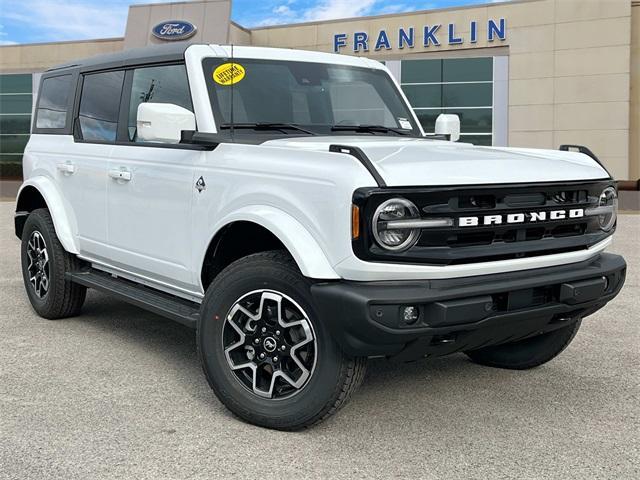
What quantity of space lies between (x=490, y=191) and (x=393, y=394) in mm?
1437

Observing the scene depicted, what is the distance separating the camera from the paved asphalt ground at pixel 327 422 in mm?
3244

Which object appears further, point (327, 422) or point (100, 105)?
point (100, 105)

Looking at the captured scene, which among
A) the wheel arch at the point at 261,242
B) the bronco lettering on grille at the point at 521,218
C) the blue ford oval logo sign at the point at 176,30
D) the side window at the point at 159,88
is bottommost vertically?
the wheel arch at the point at 261,242

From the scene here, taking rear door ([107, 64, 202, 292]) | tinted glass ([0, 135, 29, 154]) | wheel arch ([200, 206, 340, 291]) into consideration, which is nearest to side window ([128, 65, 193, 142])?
rear door ([107, 64, 202, 292])

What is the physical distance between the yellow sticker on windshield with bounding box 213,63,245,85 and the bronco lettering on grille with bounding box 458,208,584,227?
1.83 metres

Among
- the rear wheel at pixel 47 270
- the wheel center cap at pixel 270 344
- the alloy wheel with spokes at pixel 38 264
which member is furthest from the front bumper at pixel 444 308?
the alloy wheel with spokes at pixel 38 264

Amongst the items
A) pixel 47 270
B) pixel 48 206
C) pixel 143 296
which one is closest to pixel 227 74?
pixel 143 296

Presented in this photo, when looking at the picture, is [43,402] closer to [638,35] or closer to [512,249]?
[512,249]

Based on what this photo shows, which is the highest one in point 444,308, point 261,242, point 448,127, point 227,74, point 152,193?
point 227,74

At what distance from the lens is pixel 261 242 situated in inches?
159

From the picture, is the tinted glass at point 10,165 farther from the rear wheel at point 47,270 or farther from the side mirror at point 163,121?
the side mirror at point 163,121

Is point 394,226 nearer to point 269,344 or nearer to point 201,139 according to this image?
point 269,344

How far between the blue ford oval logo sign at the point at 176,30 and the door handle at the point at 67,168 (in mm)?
29302

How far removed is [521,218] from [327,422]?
1416mm
